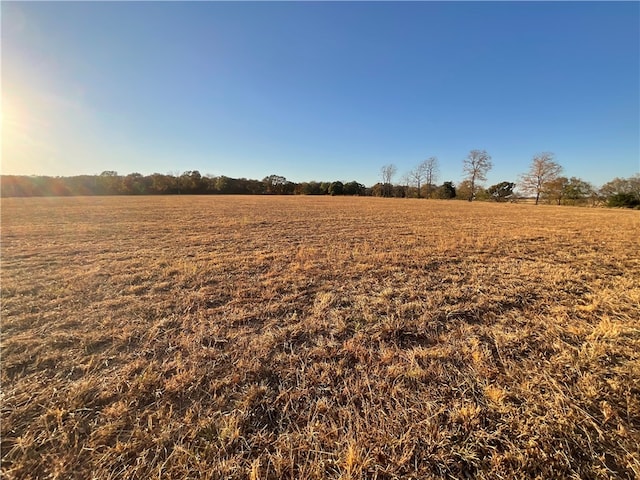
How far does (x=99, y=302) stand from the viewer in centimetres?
413

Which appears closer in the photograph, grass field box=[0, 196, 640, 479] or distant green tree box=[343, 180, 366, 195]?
grass field box=[0, 196, 640, 479]

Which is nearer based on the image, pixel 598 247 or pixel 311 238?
pixel 598 247

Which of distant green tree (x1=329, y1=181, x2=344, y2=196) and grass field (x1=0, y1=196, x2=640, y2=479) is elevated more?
distant green tree (x1=329, y1=181, x2=344, y2=196)

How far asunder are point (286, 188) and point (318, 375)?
7860 cm

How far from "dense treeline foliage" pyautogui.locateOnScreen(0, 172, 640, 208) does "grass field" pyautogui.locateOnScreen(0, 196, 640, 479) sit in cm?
5505

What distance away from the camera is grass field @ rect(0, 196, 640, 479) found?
176 cm

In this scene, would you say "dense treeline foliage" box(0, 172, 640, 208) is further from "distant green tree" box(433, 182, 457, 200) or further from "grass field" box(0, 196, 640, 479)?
"grass field" box(0, 196, 640, 479)

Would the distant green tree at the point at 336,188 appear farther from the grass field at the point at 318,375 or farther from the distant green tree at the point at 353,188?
the grass field at the point at 318,375

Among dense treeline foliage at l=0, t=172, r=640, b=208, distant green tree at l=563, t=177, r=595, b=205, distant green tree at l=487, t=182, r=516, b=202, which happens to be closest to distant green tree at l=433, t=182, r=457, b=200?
dense treeline foliage at l=0, t=172, r=640, b=208

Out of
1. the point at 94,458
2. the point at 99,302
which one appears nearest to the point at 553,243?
the point at 94,458

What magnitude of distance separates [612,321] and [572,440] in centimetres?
295

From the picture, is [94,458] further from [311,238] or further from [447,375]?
[311,238]

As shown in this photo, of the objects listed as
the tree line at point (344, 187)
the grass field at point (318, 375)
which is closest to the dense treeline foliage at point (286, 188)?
the tree line at point (344, 187)

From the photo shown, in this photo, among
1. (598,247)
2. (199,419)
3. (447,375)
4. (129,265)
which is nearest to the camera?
(199,419)
